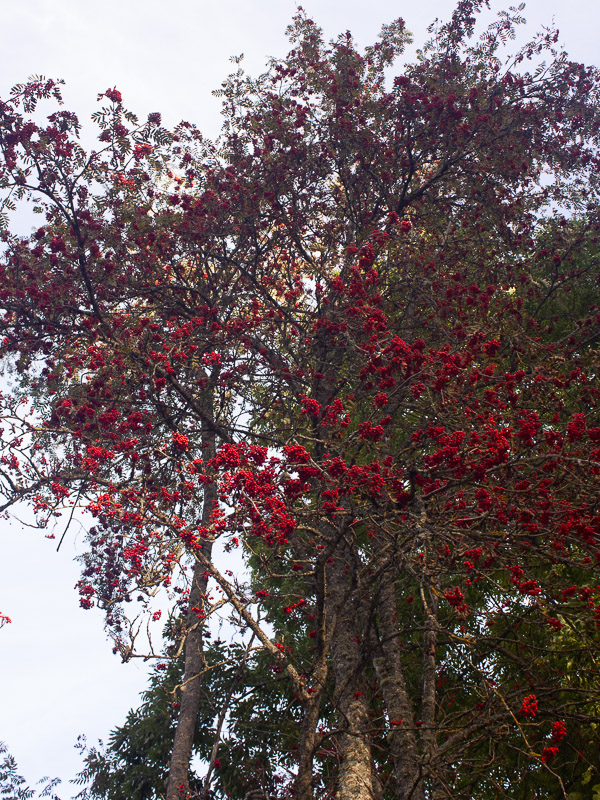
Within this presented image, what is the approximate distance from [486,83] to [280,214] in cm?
465

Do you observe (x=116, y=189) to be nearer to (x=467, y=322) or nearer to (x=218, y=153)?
(x=218, y=153)

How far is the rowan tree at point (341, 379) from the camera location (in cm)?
629

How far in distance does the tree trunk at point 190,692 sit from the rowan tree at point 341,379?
0.05m

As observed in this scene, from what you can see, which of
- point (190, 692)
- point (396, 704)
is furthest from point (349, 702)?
point (190, 692)

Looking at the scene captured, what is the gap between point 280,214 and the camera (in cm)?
1090

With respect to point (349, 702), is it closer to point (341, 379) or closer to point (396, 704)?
point (396, 704)

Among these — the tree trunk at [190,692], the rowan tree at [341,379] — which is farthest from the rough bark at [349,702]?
the tree trunk at [190,692]

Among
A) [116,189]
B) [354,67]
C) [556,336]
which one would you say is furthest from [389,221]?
[556,336]

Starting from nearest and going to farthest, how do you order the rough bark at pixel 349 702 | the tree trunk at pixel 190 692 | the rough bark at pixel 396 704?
1. the rough bark at pixel 349 702
2. the rough bark at pixel 396 704
3. the tree trunk at pixel 190 692

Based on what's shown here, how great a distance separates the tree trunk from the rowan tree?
0.05m

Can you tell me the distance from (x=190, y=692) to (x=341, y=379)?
5.85 metres

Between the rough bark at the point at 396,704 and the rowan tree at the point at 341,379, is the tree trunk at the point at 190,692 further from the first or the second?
the rough bark at the point at 396,704

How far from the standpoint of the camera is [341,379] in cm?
1045

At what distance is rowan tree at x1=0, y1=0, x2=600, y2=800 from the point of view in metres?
6.29
